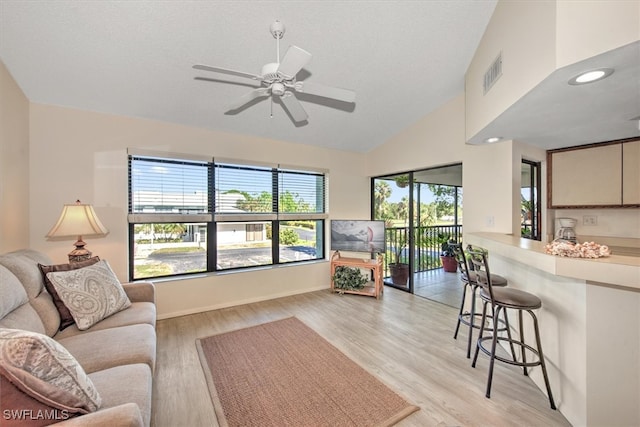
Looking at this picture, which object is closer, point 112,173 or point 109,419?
point 109,419

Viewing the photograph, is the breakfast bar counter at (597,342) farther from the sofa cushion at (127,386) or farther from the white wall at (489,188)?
the sofa cushion at (127,386)

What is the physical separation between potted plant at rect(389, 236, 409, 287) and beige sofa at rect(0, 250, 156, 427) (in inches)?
144

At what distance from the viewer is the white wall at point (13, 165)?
2.13m

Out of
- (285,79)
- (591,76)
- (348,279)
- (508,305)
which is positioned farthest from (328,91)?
(348,279)

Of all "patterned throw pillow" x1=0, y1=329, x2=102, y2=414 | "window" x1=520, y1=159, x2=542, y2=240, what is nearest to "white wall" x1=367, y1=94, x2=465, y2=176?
"window" x1=520, y1=159, x2=542, y2=240

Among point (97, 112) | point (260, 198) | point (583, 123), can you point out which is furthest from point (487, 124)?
point (97, 112)

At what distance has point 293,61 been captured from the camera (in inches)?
63.5

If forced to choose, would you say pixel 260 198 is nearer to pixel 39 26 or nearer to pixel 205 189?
pixel 205 189

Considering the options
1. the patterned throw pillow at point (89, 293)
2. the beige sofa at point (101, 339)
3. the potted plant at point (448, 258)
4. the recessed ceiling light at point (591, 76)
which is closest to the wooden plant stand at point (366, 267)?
the potted plant at point (448, 258)

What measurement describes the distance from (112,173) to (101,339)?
2062 millimetres

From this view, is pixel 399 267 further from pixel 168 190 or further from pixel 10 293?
pixel 10 293

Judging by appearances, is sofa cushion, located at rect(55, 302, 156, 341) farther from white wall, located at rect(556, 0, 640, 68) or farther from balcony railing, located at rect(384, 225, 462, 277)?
balcony railing, located at rect(384, 225, 462, 277)

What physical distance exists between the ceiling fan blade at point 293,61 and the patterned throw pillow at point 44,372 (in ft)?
5.76

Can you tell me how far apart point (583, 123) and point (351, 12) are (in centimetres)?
232
